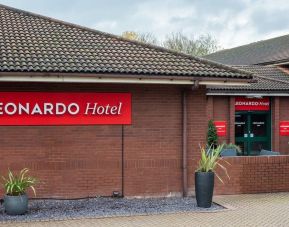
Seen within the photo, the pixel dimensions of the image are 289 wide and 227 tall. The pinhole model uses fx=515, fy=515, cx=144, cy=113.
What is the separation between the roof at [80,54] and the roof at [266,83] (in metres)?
7.11

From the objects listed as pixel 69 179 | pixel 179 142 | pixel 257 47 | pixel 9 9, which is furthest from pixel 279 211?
pixel 257 47

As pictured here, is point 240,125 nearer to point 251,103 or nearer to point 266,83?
point 251,103

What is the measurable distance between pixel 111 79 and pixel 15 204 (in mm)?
3432

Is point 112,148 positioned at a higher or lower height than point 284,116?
lower

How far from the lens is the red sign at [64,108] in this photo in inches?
457

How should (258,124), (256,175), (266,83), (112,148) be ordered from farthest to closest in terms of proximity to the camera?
(258,124), (266,83), (256,175), (112,148)

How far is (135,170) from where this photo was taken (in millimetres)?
12375

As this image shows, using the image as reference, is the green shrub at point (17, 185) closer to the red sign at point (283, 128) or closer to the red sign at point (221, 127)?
the red sign at point (221, 127)

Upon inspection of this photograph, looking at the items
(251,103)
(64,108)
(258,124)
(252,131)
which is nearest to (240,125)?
(252,131)

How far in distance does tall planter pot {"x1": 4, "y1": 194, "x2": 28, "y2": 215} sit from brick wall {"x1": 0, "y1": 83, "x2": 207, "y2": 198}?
151cm

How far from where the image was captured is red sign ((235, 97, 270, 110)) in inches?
917

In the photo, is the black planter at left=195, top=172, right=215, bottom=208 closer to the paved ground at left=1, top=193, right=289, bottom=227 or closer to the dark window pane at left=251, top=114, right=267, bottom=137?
the paved ground at left=1, top=193, right=289, bottom=227

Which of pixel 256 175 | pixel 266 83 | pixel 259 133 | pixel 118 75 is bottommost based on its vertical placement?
pixel 256 175

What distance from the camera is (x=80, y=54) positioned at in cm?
1247
